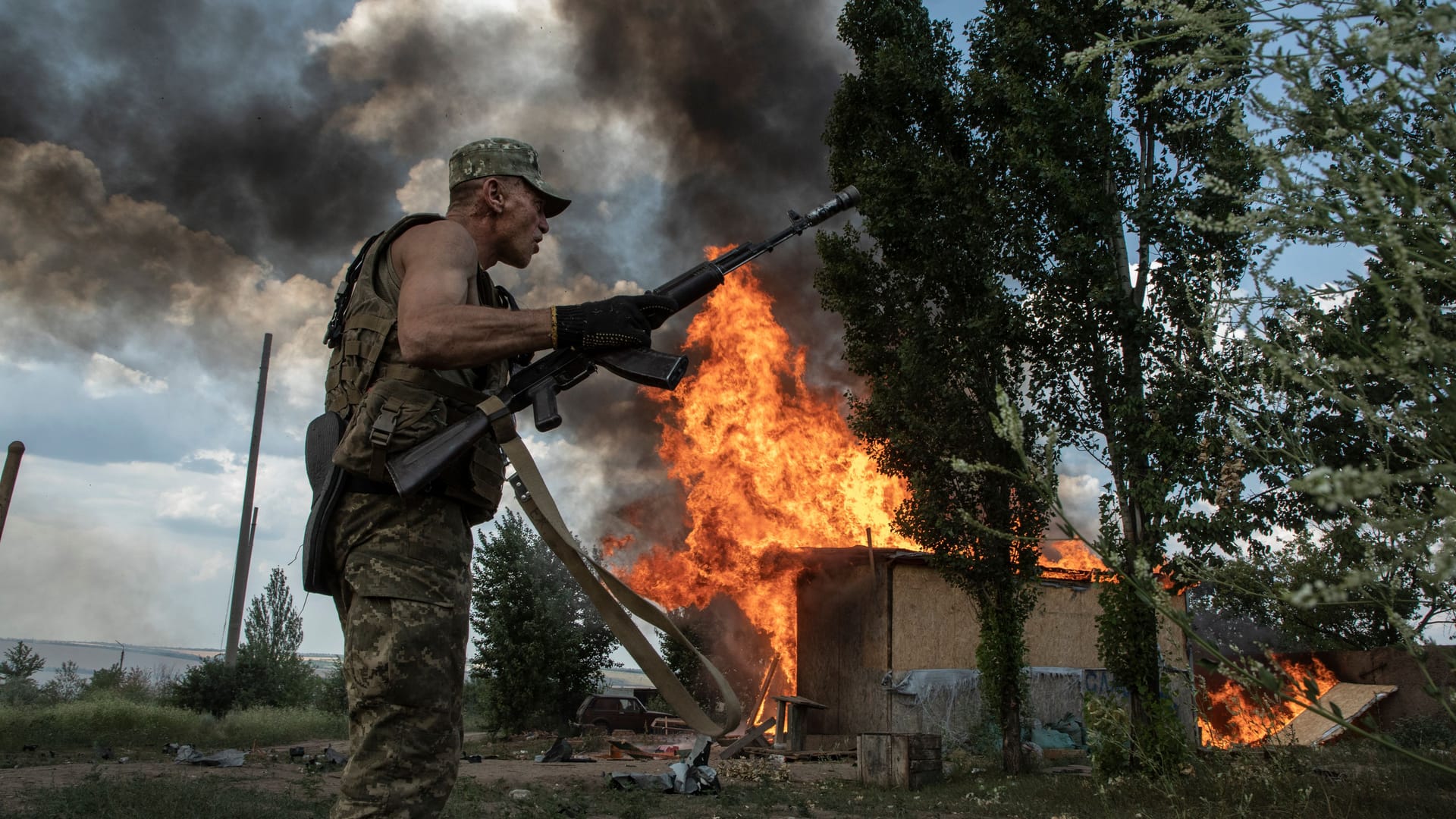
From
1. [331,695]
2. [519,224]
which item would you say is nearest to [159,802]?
[519,224]

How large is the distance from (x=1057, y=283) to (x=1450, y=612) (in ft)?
36.8

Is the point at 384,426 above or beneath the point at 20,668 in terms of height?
above

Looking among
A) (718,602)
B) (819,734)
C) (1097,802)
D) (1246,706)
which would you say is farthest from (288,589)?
(1246,706)

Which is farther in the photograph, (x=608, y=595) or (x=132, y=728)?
(x=132, y=728)

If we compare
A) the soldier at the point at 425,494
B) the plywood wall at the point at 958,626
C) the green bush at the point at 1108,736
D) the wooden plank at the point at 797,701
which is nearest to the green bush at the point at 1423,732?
the plywood wall at the point at 958,626

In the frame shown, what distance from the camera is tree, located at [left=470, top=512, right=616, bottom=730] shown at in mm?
21516

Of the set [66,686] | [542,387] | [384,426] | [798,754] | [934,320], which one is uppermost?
[934,320]

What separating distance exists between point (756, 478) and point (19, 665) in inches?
746

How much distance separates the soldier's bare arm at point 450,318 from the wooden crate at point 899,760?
10.3 m

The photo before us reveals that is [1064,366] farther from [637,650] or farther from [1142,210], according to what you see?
[637,650]

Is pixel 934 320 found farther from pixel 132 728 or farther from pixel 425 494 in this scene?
pixel 132 728

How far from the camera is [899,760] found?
1177cm

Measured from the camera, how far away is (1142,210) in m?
12.7

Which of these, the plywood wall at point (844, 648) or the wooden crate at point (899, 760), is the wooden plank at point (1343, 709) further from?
the wooden crate at point (899, 760)
